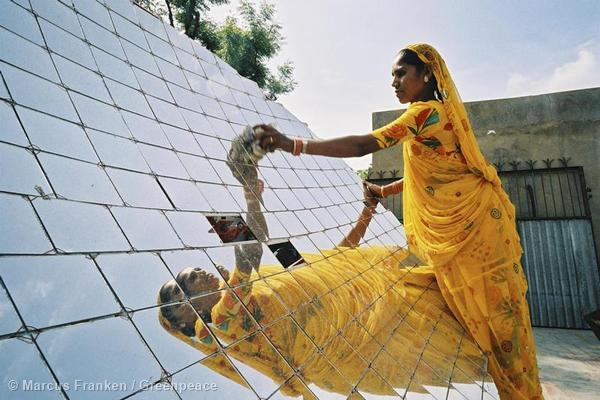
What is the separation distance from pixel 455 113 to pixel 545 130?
26.1 ft

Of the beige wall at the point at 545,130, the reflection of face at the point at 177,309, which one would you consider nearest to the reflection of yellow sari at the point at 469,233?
the reflection of face at the point at 177,309

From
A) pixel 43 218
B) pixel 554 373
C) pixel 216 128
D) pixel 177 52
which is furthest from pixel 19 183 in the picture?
pixel 554 373

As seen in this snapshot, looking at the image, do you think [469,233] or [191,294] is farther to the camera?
[469,233]

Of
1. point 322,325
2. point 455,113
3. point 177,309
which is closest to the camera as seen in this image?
point 177,309

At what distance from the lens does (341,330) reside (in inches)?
66.7

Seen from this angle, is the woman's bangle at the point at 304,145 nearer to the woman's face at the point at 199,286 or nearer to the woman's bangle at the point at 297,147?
the woman's bangle at the point at 297,147

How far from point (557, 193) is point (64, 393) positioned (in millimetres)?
9099

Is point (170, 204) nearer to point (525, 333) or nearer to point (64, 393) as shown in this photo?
point (64, 393)

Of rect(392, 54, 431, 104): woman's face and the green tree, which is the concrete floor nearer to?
rect(392, 54, 431, 104): woman's face

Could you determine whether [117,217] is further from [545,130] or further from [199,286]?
[545,130]

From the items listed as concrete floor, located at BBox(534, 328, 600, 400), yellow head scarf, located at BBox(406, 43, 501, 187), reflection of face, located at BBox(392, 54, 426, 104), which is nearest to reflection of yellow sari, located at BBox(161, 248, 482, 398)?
yellow head scarf, located at BBox(406, 43, 501, 187)

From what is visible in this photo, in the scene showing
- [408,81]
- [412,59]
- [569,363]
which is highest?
[412,59]

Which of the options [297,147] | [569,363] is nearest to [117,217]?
[297,147]

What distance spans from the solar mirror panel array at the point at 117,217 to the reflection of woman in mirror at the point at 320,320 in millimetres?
21
